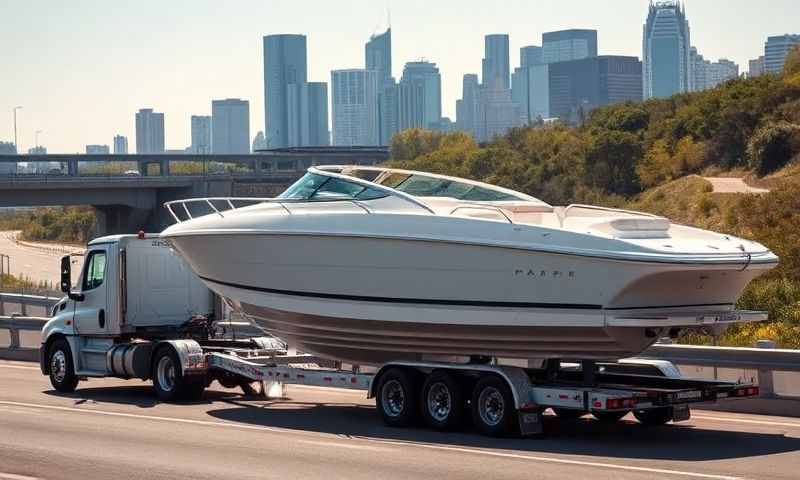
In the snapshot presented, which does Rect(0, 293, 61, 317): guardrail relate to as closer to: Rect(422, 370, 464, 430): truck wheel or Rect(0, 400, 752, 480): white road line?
Rect(0, 400, 752, 480): white road line

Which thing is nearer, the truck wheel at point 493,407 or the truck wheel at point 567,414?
the truck wheel at point 493,407

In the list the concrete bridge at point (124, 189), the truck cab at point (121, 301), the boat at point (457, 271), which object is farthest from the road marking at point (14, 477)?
the concrete bridge at point (124, 189)

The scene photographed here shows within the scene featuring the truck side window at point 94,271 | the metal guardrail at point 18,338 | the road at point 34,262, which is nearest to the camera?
the truck side window at point 94,271

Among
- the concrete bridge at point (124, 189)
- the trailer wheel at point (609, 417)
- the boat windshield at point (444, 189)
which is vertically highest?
the concrete bridge at point (124, 189)

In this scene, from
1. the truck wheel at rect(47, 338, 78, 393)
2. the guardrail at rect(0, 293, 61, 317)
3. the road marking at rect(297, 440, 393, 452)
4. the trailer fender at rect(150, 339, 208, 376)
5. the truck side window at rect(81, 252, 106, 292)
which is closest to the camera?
the road marking at rect(297, 440, 393, 452)

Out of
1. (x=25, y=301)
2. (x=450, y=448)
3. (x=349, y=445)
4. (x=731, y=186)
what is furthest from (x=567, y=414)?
(x=731, y=186)

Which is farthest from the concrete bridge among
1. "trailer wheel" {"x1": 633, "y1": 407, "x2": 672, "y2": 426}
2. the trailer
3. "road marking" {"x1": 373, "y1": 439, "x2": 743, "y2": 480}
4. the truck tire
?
"road marking" {"x1": 373, "y1": 439, "x2": 743, "y2": 480}

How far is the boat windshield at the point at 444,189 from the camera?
16.6 metres

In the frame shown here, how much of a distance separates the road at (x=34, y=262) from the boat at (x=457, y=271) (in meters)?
50.2

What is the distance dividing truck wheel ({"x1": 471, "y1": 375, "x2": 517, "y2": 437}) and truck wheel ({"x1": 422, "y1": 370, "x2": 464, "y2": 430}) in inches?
8.9

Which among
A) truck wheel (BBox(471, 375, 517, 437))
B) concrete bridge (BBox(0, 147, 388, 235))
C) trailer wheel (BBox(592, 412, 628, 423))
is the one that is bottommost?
trailer wheel (BBox(592, 412, 628, 423))

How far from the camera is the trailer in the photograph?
582 inches

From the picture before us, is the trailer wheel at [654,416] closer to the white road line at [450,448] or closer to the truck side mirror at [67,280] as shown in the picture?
the white road line at [450,448]

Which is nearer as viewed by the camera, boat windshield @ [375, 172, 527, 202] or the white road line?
the white road line
